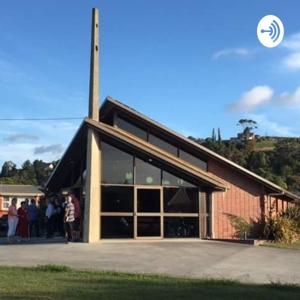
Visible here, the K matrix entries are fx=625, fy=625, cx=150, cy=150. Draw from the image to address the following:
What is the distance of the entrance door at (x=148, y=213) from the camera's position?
71.5ft

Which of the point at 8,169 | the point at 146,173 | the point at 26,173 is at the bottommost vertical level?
the point at 146,173

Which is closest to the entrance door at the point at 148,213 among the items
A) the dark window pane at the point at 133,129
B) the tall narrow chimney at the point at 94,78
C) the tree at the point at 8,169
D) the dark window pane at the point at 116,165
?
the dark window pane at the point at 116,165

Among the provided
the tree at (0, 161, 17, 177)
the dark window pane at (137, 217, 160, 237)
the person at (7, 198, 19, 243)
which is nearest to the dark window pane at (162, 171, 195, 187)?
the dark window pane at (137, 217, 160, 237)

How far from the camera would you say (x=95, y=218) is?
833 inches

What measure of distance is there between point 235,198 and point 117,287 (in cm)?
1431

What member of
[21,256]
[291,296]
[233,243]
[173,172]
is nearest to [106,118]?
[173,172]

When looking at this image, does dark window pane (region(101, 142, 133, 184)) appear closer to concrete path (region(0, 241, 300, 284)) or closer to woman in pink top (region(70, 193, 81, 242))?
woman in pink top (region(70, 193, 81, 242))

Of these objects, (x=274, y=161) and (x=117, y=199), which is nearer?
(x=117, y=199)

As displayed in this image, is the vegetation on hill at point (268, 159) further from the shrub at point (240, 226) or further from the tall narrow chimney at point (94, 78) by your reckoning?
the tall narrow chimney at point (94, 78)

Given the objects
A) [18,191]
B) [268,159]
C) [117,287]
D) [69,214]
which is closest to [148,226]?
[69,214]

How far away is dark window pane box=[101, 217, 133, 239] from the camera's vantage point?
21.7 metres

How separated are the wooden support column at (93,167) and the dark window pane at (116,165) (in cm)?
27

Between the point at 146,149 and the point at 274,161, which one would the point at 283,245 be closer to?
the point at 146,149

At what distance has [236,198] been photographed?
2452 centimetres
